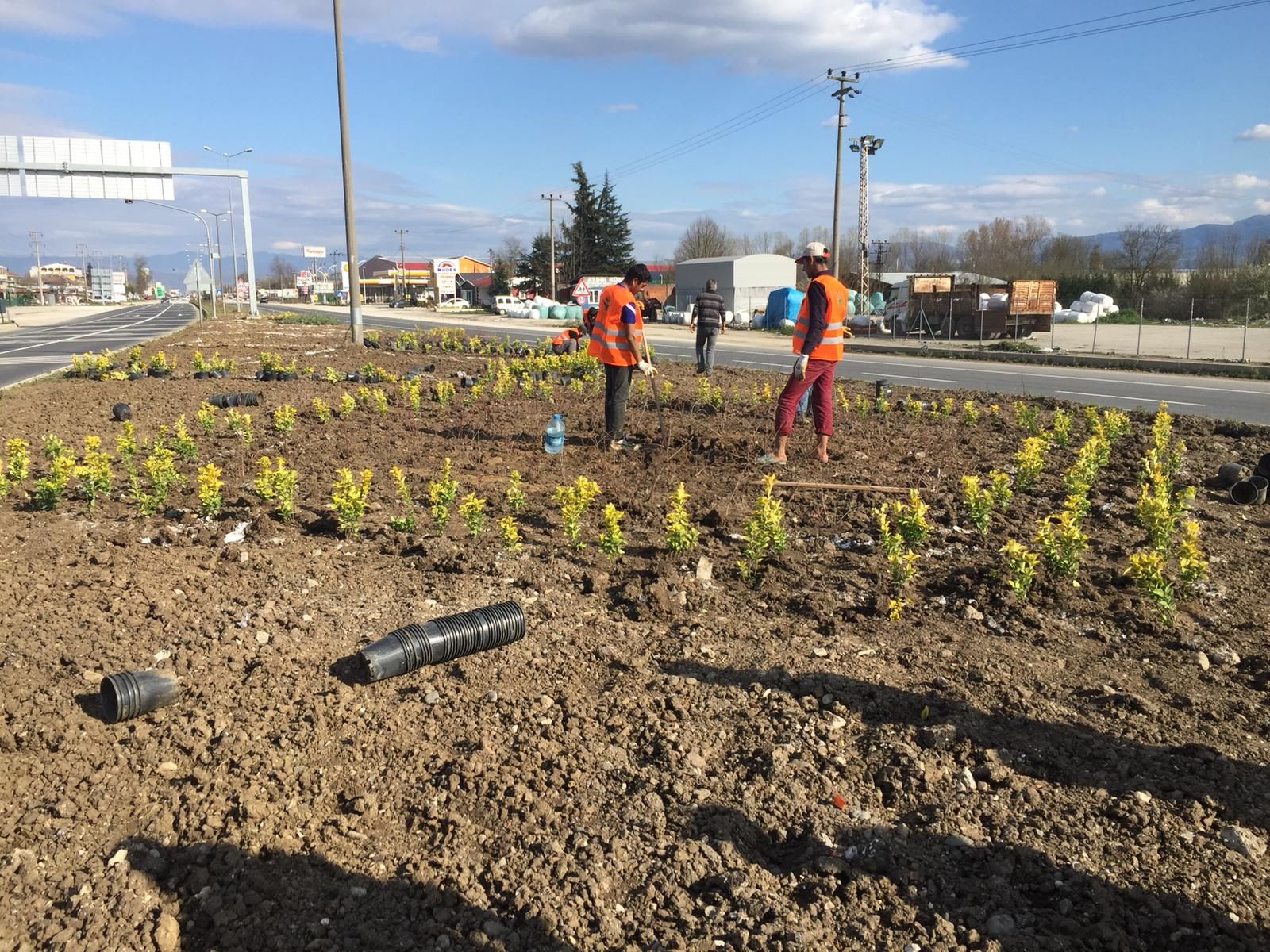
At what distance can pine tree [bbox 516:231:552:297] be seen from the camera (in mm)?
69188

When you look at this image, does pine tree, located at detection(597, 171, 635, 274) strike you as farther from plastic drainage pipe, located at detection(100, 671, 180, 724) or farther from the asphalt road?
plastic drainage pipe, located at detection(100, 671, 180, 724)

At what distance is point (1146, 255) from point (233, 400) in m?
56.0

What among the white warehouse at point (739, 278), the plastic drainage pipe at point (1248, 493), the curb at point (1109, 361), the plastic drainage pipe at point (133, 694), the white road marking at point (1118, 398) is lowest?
the plastic drainage pipe at point (133, 694)

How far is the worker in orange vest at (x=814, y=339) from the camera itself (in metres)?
7.58

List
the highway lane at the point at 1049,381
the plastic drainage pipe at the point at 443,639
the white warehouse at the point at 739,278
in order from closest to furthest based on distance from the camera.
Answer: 1. the plastic drainage pipe at the point at 443,639
2. the highway lane at the point at 1049,381
3. the white warehouse at the point at 739,278

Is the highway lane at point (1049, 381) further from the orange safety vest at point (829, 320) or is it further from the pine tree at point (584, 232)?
the pine tree at point (584, 232)

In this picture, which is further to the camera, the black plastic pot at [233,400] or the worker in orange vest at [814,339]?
the black plastic pot at [233,400]

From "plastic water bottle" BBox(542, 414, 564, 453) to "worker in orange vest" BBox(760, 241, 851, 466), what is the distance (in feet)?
6.04

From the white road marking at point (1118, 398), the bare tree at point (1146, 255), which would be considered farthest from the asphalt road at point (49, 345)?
the bare tree at point (1146, 255)

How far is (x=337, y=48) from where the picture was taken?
68.2ft

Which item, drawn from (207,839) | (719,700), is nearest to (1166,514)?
(719,700)

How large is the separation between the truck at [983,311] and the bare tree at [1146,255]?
1731 centimetres

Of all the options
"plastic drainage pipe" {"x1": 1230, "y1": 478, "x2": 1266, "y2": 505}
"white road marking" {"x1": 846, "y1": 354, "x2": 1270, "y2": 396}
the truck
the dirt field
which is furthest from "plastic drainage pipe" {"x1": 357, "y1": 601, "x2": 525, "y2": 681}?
the truck

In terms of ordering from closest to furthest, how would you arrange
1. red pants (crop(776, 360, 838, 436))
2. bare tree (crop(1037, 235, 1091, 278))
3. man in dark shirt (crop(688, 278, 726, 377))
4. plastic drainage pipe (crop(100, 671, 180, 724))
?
plastic drainage pipe (crop(100, 671, 180, 724)) < red pants (crop(776, 360, 838, 436)) < man in dark shirt (crop(688, 278, 726, 377)) < bare tree (crop(1037, 235, 1091, 278))
